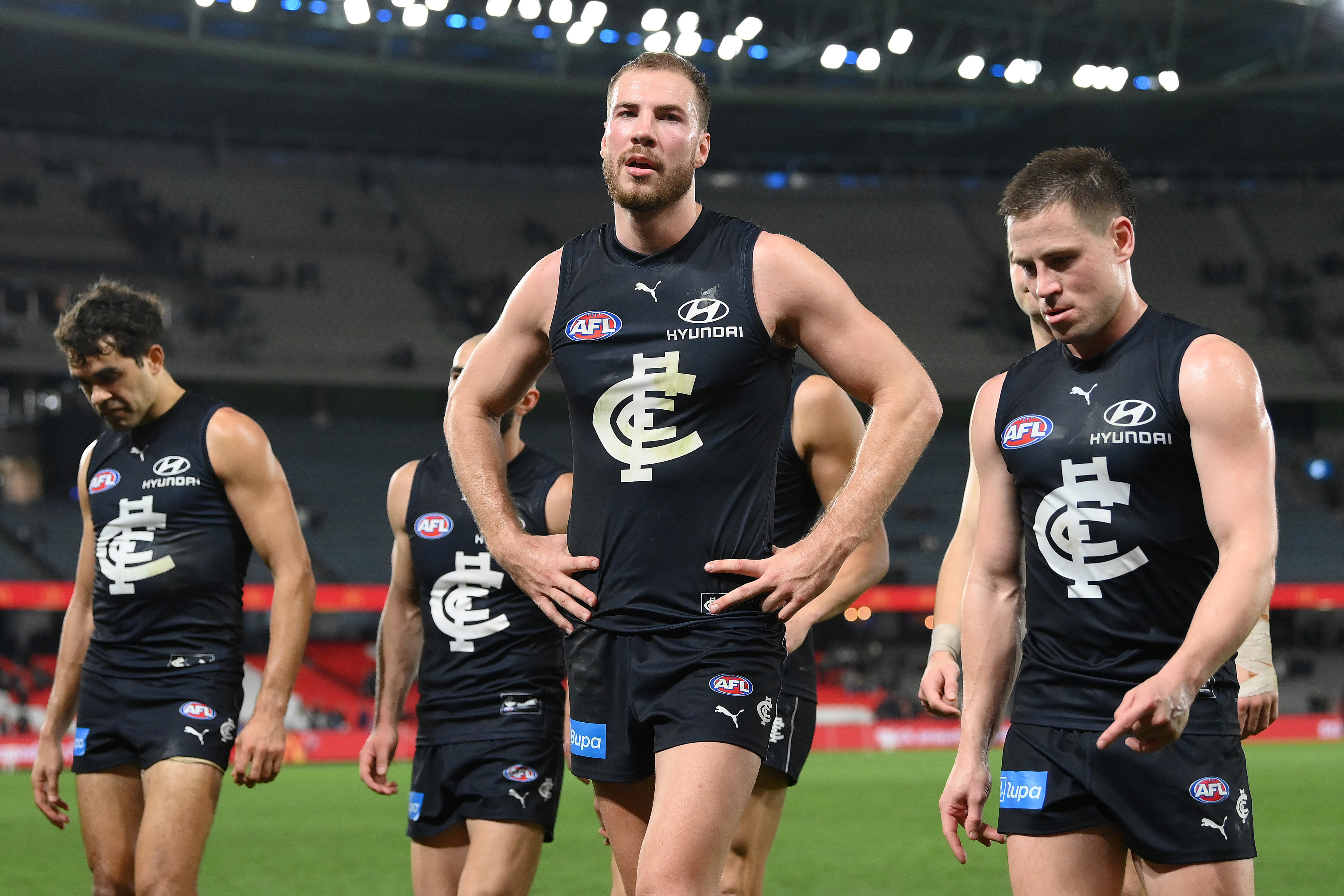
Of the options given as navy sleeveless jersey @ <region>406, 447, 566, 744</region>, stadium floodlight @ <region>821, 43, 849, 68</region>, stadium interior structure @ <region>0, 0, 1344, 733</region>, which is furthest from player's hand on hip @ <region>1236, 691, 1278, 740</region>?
stadium floodlight @ <region>821, 43, 849, 68</region>

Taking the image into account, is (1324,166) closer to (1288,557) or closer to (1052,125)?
(1052,125)

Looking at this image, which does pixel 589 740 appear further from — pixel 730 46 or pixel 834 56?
pixel 834 56

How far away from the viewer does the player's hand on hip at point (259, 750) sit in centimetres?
507

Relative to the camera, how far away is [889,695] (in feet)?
101

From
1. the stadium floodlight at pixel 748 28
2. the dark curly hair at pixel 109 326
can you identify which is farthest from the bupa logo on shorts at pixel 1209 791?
the stadium floodlight at pixel 748 28

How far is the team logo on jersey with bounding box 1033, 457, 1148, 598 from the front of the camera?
11.6ft

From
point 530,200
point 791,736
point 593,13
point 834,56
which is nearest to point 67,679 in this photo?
point 791,736

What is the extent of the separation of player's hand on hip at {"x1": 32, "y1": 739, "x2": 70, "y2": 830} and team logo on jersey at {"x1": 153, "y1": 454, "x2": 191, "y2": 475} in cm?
118

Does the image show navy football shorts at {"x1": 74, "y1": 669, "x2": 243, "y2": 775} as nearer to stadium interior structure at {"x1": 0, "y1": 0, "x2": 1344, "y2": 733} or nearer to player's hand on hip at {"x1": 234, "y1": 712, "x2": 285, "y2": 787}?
player's hand on hip at {"x1": 234, "y1": 712, "x2": 285, "y2": 787}

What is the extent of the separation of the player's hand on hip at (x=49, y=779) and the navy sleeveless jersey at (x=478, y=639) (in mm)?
1411

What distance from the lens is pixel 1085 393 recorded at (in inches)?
144

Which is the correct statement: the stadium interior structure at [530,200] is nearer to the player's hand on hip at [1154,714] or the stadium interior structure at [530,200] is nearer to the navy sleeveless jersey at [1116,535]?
the navy sleeveless jersey at [1116,535]

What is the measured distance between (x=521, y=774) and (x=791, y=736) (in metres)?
1.17

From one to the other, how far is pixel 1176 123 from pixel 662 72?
3899cm
